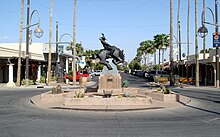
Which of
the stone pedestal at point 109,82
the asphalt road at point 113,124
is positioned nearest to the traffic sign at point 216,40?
the stone pedestal at point 109,82

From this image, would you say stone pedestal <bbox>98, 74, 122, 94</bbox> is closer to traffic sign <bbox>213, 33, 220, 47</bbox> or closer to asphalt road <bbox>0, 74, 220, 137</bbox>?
asphalt road <bbox>0, 74, 220, 137</bbox>

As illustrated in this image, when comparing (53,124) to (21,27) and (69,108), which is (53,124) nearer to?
(69,108)

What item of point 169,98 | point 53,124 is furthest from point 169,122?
point 169,98

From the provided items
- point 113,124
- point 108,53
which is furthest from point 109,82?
point 113,124

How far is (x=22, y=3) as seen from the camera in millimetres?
33688

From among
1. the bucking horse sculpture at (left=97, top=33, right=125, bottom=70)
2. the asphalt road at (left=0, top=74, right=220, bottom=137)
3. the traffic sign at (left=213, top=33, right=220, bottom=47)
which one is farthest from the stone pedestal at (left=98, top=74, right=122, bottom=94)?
the traffic sign at (left=213, top=33, right=220, bottom=47)

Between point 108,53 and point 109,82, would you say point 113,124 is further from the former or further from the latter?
point 108,53

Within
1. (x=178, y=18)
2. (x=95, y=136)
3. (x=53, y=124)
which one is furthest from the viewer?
(x=178, y=18)

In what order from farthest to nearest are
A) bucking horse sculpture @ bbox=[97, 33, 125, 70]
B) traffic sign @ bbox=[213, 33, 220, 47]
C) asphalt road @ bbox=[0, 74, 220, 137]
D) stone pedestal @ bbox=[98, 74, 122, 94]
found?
traffic sign @ bbox=[213, 33, 220, 47], bucking horse sculpture @ bbox=[97, 33, 125, 70], stone pedestal @ bbox=[98, 74, 122, 94], asphalt road @ bbox=[0, 74, 220, 137]

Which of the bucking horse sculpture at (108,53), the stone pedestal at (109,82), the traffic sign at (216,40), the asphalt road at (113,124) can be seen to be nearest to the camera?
the asphalt road at (113,124)

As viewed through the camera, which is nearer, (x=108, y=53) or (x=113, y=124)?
(x=113, y=124)

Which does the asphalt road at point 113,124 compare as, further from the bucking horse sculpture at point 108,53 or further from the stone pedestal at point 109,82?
the bucking horse sculpture at point 108,53

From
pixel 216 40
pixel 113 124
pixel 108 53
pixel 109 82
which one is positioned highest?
pixel 216 40

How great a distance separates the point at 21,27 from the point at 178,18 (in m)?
27.3
